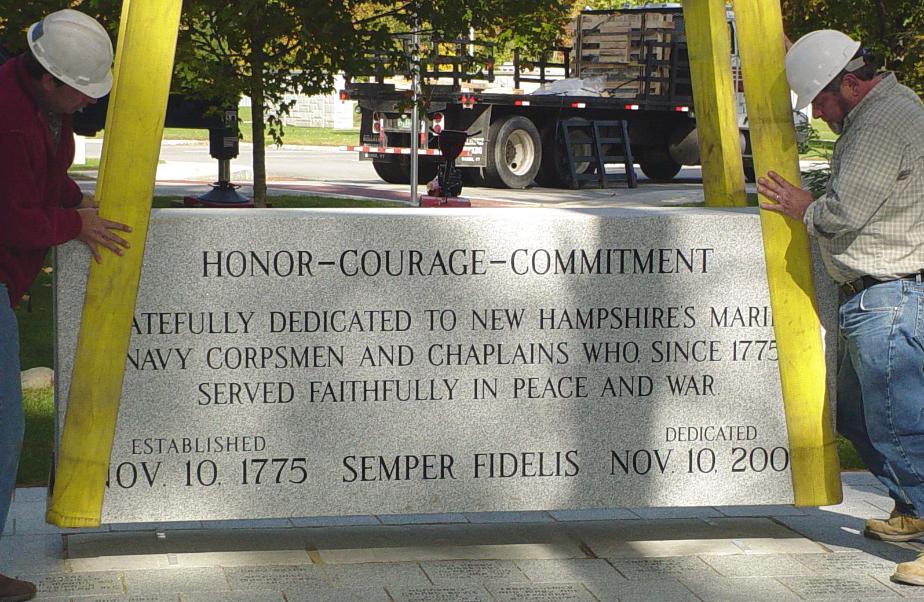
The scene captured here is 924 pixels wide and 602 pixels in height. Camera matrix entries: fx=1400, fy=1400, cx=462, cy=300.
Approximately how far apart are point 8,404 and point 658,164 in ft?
70.9

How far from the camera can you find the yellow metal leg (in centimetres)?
505

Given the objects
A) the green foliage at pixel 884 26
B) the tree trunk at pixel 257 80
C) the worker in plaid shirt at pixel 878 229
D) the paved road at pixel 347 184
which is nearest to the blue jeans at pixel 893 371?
the worker in plaid shirt at pixel 878 229

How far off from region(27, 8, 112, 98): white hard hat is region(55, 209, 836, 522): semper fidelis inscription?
1.81ft

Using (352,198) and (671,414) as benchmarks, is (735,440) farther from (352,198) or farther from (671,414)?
(352,198)

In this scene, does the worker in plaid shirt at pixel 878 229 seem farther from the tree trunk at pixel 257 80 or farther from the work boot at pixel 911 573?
the tree trunk at pixel 257 80

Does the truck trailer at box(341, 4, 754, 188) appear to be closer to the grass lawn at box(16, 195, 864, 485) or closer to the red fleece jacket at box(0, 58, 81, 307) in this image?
the grass lawn at box(16, 195, 864, 485)

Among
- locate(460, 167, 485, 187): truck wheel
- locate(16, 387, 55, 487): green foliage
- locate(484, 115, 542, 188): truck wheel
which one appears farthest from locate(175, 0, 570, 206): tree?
locate(460, 167, 485, 187): truck wheel

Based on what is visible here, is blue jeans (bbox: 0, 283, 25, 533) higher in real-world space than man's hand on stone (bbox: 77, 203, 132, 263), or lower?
lower

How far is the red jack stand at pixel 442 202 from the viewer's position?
16672mm

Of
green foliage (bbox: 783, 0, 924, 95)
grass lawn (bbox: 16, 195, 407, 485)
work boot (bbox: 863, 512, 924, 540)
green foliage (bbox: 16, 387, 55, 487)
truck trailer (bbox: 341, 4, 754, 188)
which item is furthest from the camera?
truck trailer (bbox: 341, 4, 754, 188)

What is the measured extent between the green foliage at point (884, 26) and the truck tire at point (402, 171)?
30.9 feet

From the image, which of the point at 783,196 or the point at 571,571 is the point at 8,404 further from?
the point at 783,196

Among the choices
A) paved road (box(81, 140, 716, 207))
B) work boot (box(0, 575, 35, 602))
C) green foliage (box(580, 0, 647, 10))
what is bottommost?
paved road (box(81, 140, 716, 207))

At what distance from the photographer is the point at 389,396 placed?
191 inches
